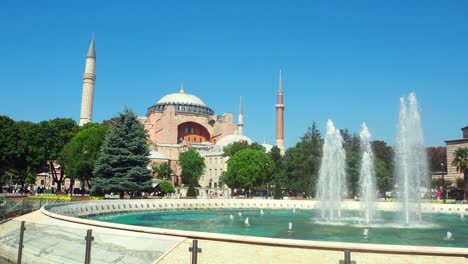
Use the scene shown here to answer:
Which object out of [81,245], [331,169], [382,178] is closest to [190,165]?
[382,178]

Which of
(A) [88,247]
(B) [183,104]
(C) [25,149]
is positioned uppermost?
(B) [183,104]

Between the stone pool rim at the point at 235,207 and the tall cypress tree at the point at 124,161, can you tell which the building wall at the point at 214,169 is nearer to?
the stone pool rim at the point at 235,207

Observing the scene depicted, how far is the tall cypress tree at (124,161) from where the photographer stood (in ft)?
89.7

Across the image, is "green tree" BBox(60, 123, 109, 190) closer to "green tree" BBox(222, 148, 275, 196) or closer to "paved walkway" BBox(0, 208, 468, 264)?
"green tree" BBox(222, 148, 275, 196)

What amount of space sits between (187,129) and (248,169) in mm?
28613

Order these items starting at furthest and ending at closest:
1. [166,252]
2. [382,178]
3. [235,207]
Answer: [382,178], [235,207], [166,252]

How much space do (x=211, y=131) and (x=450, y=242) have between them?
58.4 metres

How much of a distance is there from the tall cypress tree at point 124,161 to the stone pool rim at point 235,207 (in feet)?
9.65

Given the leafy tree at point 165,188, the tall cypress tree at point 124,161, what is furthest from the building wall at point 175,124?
the tall cypress tree at point 124,161

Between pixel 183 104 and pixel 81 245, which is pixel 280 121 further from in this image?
pixel 81 245

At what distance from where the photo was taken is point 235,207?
97.5ft

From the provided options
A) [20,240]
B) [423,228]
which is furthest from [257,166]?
[20,240]

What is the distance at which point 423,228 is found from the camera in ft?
54.2

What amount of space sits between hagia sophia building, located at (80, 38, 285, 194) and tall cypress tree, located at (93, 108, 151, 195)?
24521mm
